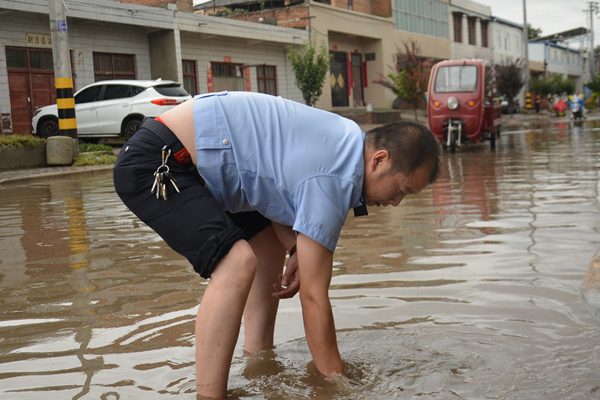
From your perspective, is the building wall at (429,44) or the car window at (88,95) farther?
the building wall at (429,44)

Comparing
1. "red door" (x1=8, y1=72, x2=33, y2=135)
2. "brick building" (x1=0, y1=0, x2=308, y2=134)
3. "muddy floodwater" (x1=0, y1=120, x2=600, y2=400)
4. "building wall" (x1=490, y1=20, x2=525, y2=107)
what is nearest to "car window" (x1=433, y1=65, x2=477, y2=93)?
"muddy floodwater" (x1=0, y1=120, x2=600, y2=400)

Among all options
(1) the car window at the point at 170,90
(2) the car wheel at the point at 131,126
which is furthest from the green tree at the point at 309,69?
(2) the car wheel at the point at 131,126

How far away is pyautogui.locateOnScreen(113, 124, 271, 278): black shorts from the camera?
82.1 inches

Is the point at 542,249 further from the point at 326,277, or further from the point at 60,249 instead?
the point at 60,249

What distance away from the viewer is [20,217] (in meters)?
7.09

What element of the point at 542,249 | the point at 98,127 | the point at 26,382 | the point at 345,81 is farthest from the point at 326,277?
the point at 345,81

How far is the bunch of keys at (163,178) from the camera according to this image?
6.93ft

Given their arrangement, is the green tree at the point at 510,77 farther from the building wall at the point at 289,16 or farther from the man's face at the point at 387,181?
the man's face at the point at 387,181

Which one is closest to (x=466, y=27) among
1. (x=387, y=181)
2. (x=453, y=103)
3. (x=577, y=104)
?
(x=577, y=104)

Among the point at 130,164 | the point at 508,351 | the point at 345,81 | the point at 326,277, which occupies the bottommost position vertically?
the point at 508,351

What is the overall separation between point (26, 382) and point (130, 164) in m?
1.06

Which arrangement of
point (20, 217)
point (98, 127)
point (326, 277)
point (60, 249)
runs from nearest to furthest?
point (326, 277) < point (60, 249) < point (20, 217) < point (98, 127)

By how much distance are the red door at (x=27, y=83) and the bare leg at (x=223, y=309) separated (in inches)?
716

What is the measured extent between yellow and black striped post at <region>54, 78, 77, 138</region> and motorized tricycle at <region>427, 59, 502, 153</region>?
8320 mm
